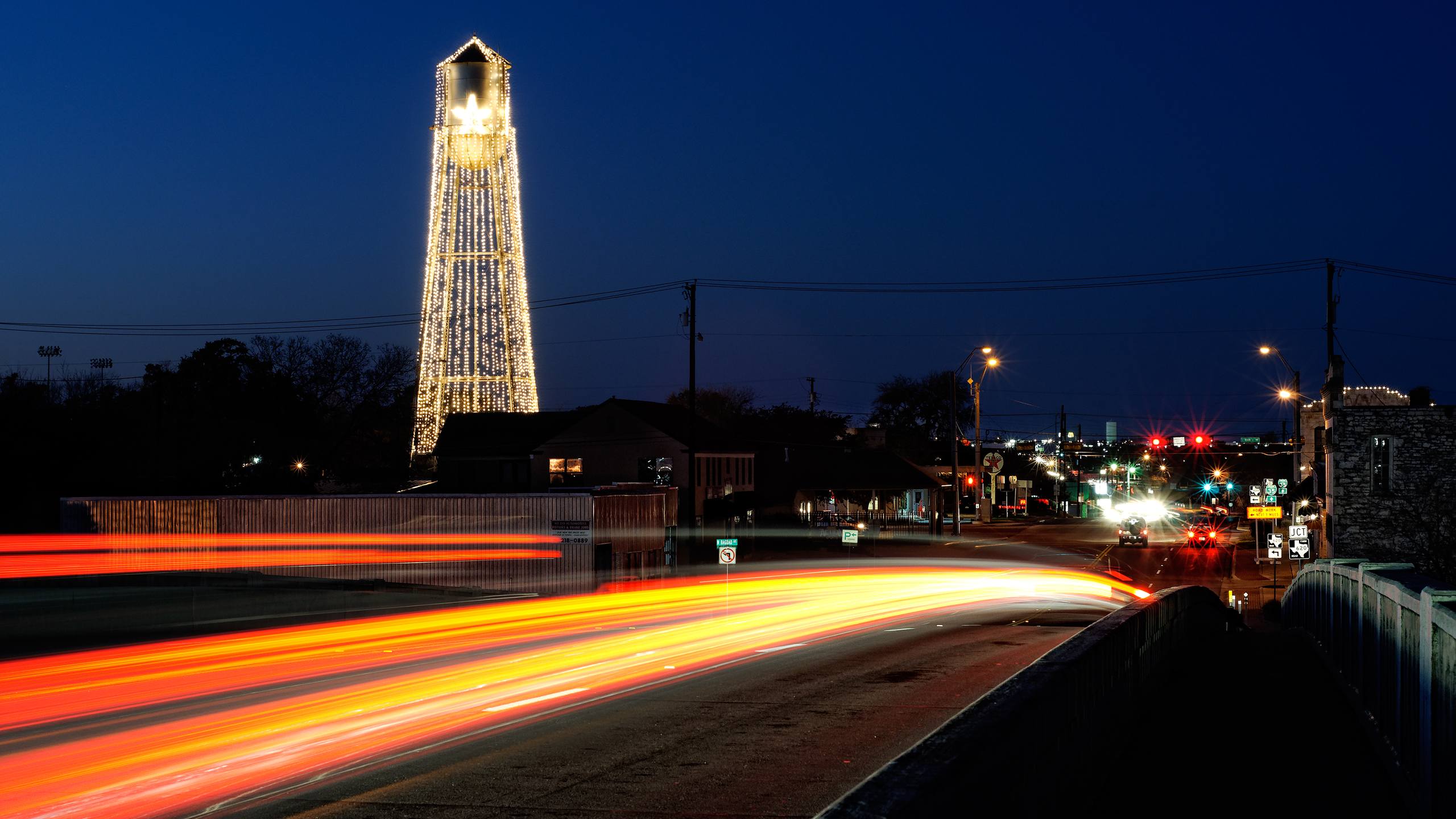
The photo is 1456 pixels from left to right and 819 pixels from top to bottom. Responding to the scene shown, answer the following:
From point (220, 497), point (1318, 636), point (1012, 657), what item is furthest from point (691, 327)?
point (1318, 636)

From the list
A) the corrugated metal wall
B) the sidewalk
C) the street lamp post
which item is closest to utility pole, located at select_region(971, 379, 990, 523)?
the street lamp post

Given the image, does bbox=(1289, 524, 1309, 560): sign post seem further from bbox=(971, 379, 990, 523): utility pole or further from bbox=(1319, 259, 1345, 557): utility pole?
bbox=(971, 379, 990, 523): utility pole

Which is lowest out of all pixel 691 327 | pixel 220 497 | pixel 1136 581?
pixel 1136 581

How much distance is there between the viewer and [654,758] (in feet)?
39.0

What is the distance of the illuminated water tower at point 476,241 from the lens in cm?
5269

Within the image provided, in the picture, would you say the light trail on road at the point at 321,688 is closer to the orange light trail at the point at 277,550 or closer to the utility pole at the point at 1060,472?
the orange light trail at the point at 277,550

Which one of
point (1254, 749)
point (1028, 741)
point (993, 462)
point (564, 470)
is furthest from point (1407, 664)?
point (993, 462)

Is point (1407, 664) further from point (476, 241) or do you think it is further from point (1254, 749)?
point (476, 241)

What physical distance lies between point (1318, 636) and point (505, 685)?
11.4 m

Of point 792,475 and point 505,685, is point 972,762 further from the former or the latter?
point 792,475

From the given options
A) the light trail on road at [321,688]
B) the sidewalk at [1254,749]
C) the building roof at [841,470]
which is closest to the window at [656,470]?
the building roof at [841,470]

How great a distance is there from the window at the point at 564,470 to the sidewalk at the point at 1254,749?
170 ft

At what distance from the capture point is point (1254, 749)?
10.7m

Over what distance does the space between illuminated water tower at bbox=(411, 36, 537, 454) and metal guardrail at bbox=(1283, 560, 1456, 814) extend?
43.2m
